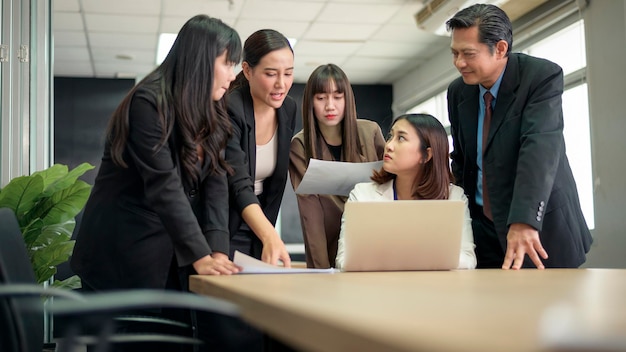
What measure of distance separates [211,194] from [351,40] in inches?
227

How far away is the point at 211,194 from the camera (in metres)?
2.02

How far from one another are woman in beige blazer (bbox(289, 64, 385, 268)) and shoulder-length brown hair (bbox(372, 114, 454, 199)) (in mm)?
189

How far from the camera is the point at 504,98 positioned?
2361 mm

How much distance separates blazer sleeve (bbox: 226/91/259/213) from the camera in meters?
2.16

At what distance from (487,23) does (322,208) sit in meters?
0.95

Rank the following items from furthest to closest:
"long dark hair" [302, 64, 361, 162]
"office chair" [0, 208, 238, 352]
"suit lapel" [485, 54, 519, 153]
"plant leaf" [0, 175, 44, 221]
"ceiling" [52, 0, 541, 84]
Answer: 1. "ceiling" [52, 0, 541, 84]
2. "plant leaf" [0, 175, 44, 221]
3. "long dark hair" [302, 64, 361, 162]
4. "suit lapel" [485, 54, 519, 153]
5. "office chair" [0, 208, 238, 352]

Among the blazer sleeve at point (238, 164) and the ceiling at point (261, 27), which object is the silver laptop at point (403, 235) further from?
the ceiling at point (261, 27)

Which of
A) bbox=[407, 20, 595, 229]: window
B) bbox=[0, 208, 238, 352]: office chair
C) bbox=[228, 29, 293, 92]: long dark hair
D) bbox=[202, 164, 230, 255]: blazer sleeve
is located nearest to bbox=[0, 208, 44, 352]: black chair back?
bbox=[0, 208, 238, 352]: office chair

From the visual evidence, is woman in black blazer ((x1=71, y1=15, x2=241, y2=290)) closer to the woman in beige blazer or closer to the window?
the woman in beige blazer

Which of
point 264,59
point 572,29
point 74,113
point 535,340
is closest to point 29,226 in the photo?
point 264,59

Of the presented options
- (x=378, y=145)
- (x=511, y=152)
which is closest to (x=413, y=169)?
(x=378, y=145)

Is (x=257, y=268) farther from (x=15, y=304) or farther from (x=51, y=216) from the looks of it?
(x=51, y=216)

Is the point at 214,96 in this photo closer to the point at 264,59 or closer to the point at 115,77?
the point at 264,59

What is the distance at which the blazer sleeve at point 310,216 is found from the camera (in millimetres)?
2857
